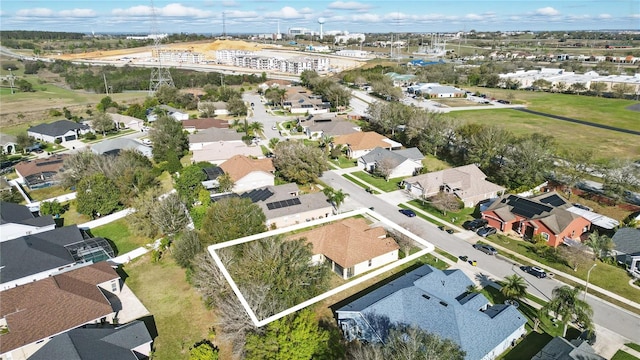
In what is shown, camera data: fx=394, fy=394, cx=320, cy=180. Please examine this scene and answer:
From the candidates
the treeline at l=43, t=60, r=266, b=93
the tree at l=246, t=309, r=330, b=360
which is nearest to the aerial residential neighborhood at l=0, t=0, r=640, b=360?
the tree at l=246, t=309, r=330, b=360

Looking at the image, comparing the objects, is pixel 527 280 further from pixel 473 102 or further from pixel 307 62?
pixel 307 62

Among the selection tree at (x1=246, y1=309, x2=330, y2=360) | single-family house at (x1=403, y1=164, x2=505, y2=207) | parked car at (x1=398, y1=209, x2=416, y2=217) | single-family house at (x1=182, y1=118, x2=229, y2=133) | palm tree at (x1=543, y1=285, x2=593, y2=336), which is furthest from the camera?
single-family house at (x1=182, y1=118, x2=229, y2=133)

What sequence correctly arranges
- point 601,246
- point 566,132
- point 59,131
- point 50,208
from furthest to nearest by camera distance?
point 566,132 → point 59,131 → point 50,208 → point 601,246

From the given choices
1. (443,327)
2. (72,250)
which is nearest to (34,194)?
(72,250)

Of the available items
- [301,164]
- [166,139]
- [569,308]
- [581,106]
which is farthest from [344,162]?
[581,106]

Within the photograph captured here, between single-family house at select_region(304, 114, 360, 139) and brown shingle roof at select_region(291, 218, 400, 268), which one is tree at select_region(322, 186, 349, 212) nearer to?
brown shingle roof at select_region(291, 218, 400, 268)

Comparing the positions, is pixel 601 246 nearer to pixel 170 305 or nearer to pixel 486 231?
pixel 486 231

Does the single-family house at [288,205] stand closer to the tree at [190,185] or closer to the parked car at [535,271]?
the tree at [190,185]
